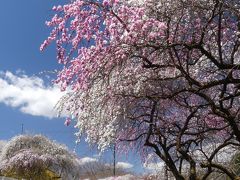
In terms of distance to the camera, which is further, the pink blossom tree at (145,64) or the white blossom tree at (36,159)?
the white blossom tree at (36,159)

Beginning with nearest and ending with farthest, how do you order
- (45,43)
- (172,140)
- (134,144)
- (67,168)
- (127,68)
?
1. (127,68)
2. (45,43)
3. (172,140)
4. (134,144)
5. (67,168)

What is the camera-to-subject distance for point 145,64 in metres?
8.59

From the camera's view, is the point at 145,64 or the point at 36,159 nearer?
the point at 145,64

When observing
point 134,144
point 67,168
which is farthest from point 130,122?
point 67,168

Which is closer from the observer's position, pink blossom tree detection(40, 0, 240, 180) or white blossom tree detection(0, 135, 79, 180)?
pink blossom tree detection(40, 0, 240, 180)

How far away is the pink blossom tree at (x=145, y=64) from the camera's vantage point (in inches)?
319

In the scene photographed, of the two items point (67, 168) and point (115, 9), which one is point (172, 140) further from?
point (67, 168)

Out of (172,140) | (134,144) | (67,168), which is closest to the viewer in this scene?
(172,140)

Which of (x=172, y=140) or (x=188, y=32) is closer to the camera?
(x=188, y=32)

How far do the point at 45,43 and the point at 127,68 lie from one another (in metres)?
1.84

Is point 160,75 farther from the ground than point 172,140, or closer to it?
farther from the ground

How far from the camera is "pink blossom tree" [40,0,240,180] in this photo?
8109mm

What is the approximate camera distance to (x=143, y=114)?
9.90 meters

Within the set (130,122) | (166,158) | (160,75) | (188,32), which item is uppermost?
(188,32)
